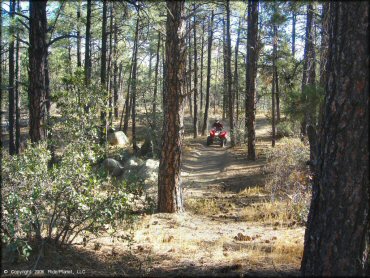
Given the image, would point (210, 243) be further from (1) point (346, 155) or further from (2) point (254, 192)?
(2) point (254, 192)

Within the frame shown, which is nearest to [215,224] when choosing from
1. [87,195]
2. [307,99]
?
[307,99]

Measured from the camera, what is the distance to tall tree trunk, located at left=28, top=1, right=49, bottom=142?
7.26 metres

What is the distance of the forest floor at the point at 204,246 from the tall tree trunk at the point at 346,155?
1.45 metres

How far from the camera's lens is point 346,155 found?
2863mm

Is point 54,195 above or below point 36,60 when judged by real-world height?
below

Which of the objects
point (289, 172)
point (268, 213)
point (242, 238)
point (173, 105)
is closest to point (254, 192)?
point (289, 172)

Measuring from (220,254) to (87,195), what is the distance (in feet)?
6.83

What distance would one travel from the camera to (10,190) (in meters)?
4.19

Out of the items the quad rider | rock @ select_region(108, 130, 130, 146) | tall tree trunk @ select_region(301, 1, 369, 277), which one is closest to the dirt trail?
tall tree trunk @ select_region(301, 1, 369, 277)

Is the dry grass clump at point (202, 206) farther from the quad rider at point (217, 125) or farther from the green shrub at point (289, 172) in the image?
the quad rider at point (217, 125)

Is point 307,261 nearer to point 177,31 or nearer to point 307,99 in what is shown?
point 307,99

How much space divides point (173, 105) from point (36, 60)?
2924mm

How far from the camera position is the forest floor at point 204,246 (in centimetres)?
452

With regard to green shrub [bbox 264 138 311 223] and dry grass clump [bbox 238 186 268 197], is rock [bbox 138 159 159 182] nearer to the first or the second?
dry grass clump [bbox 238 186 268 197]
